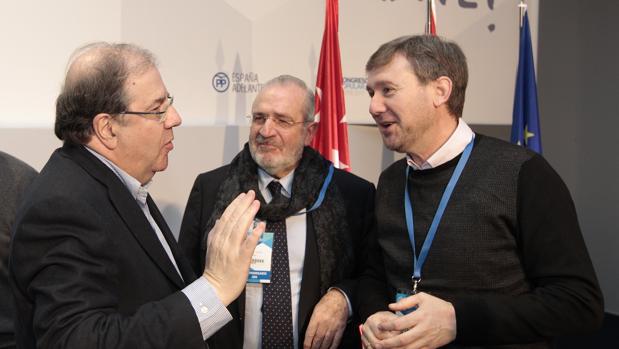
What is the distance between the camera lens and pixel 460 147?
1812mm

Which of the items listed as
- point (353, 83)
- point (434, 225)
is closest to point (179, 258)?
point (434, 225)

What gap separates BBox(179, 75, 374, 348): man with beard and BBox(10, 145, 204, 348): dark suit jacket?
2.46ft

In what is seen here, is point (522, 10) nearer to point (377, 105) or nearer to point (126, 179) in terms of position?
point (377, 105)

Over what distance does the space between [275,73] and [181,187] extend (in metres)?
0.95

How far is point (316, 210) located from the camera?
2.37 meters

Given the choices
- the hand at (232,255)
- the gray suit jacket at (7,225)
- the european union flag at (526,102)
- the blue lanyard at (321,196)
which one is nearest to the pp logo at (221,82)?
the blue lanyard at (321,196)

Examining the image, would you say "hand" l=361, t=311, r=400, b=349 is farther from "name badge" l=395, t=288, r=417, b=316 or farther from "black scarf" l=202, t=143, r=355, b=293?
"black scarf" l=202, t=143, r=355, b=293

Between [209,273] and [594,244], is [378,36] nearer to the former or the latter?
[209,273]

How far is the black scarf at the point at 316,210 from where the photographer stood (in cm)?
229

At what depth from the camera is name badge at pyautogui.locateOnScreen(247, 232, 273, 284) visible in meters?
2.24

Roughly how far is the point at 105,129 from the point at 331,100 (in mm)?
2304

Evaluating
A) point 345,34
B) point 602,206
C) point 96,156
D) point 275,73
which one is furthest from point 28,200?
point 602,206

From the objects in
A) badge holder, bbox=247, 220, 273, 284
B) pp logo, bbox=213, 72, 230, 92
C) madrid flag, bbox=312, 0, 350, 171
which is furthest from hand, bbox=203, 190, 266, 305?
madrid flag, bbox=312, 0, 350, 171

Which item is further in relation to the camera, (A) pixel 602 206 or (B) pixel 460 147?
(A) pixel 602 206
